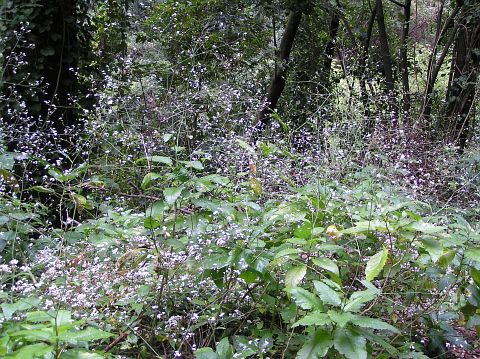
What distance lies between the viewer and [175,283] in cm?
210

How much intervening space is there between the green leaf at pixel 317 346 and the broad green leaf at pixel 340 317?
8 cm

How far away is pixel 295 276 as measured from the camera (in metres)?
1.77

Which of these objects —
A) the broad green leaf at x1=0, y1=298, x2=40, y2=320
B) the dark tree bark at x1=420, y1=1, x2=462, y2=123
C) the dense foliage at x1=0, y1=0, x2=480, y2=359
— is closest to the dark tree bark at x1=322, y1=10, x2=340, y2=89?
the dark tree bark at x1=420, y1=1, x2=462, y2=123

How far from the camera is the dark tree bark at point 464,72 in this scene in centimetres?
626

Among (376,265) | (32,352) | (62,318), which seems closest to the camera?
(32,352)

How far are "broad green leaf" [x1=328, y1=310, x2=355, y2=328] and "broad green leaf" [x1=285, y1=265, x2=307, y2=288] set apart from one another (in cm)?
23

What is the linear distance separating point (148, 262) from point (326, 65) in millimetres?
6456

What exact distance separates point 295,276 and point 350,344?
0.31 meters

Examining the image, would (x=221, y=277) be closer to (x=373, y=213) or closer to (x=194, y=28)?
(x=373, y=213)

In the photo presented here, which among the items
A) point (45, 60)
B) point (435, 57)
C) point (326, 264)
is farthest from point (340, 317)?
point (435, 57)

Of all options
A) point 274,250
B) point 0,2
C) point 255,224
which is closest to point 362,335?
point 274,250

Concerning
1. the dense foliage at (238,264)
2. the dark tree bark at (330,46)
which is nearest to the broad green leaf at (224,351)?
the dense foliage at (238,264)

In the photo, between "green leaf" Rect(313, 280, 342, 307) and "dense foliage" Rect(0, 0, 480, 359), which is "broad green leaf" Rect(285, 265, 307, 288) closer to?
"dense foliage" Rect(0, 0, 480, 359)

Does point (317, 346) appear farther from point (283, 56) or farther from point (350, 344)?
point (283, 56)
